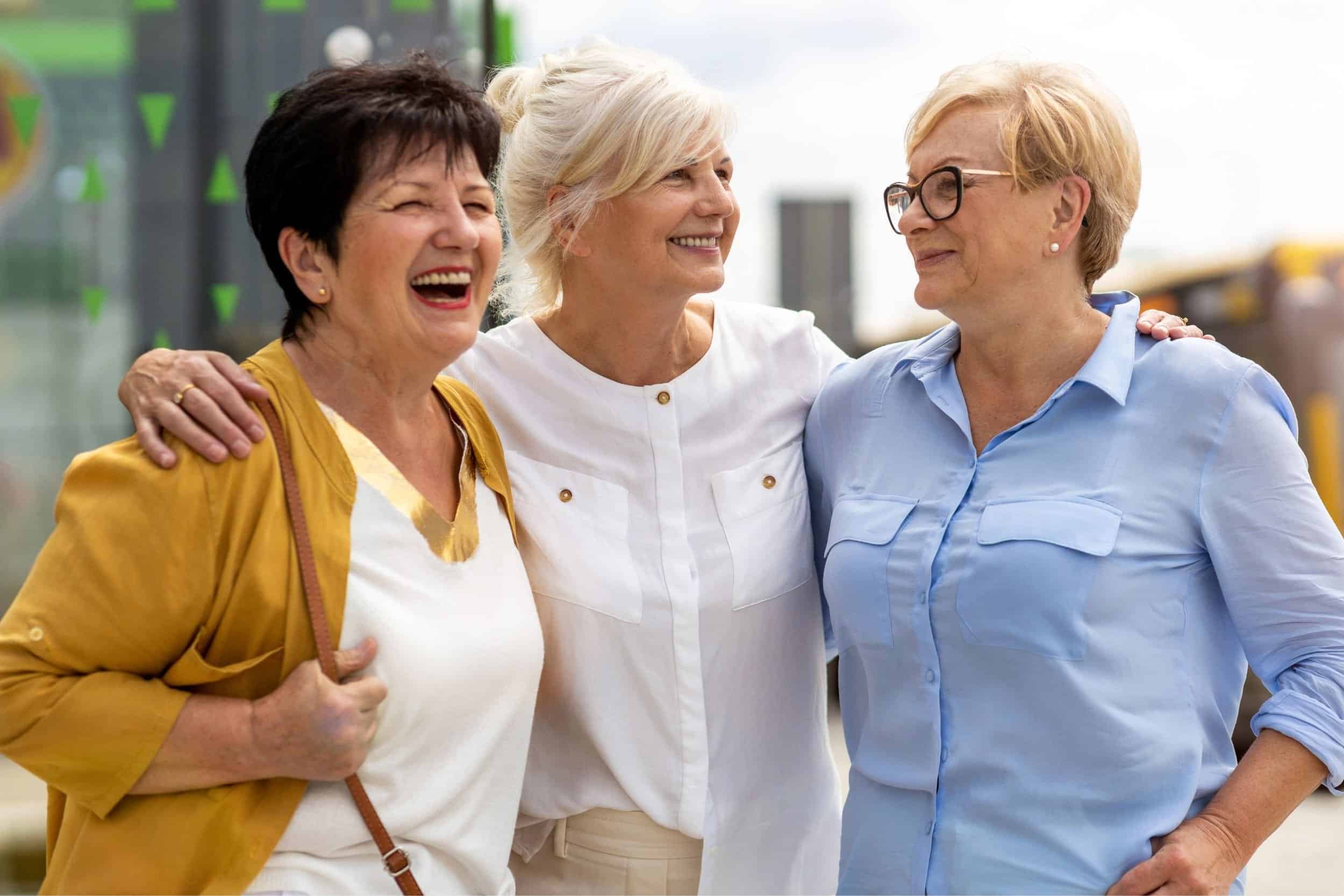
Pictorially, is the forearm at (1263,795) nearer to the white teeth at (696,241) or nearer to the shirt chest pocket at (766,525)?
the shirt chest pocket at (766,525)

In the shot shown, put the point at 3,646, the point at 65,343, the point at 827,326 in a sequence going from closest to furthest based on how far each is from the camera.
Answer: the point at 3,646, the point at 65,343, the point at 827,326

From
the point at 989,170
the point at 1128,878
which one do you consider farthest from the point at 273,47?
the point at 1128,878

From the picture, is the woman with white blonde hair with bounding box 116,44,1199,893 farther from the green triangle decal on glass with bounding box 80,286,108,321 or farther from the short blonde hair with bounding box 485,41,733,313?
the green triangle decal on glass with bounding box 80,286,108,321

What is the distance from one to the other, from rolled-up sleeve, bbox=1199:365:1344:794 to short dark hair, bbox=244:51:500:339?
1.35 m

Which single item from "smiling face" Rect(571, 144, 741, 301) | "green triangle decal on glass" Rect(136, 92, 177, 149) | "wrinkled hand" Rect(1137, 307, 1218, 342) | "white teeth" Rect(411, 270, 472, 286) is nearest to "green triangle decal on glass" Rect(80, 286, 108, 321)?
"green triangle decal on glass" Rect(136, 92, 177, 149)

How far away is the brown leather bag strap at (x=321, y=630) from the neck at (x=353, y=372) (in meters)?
Result: 0.16

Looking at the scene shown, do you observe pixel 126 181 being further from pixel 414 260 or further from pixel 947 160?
pixel 947 160

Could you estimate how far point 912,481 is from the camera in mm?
2480

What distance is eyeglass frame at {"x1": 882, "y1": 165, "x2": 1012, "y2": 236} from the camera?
243 centimetres

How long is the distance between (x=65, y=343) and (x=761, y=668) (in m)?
2.81

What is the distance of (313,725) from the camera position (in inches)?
77.5

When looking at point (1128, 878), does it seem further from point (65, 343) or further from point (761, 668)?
point (65, 343)

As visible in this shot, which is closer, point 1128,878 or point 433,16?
point 1128,878

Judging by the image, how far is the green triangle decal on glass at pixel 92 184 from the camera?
4.31 meters
